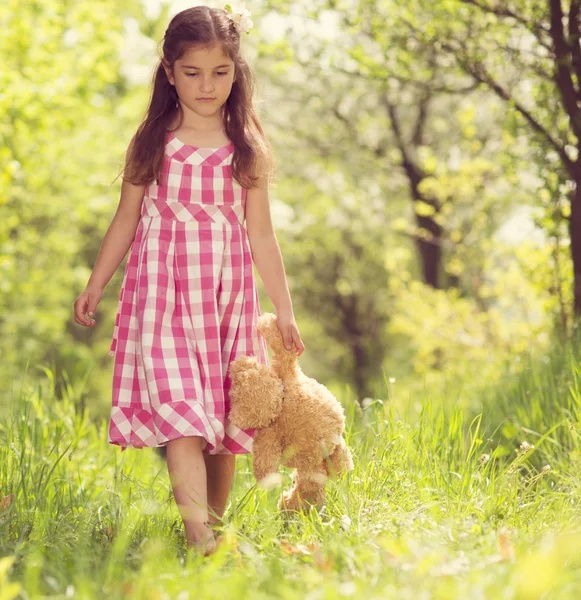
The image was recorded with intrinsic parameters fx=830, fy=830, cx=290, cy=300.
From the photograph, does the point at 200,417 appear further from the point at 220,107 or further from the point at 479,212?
the point at 479,212

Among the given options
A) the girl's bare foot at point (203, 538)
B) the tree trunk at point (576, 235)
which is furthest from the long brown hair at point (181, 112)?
the tree trunk at point (576, 235)

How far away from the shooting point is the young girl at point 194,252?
274cm

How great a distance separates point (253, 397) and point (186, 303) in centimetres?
40

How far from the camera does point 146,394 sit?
2.79 meters

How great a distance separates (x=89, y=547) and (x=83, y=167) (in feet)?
38.6

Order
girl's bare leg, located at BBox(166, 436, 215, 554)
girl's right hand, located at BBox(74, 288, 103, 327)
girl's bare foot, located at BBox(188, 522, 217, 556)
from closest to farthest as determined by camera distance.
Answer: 1. girl's bare foot, located at BBox(188, 522, 217, 556)
2. girl's bare leg, located at BBox(166, 436, 215, 554)
3. girl's right hand, located at BBox(74, 288, 103, 327)

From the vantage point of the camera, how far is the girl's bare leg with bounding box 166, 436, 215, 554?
8.14 ft

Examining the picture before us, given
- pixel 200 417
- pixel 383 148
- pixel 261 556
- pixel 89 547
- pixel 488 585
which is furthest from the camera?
pixel 383 148

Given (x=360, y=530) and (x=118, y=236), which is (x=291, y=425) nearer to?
(x=360, y=530)

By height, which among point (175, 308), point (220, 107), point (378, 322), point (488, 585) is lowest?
point (378, 322)

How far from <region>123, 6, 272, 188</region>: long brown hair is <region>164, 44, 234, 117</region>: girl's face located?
0.03m

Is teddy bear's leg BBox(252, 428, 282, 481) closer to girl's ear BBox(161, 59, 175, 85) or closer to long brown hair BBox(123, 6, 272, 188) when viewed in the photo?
long brown hair BBox(123, 6, 272, 188)

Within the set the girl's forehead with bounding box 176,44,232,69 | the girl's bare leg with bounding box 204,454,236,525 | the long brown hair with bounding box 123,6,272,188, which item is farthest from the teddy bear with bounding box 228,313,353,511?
the girl's forehead with bounding box 176,44,232,69

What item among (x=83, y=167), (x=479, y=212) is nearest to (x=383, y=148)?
(x=479, y=212)
